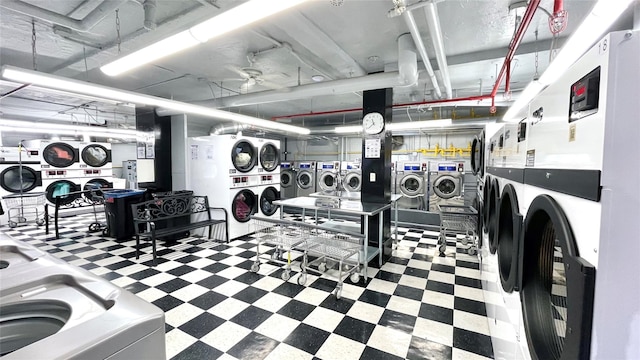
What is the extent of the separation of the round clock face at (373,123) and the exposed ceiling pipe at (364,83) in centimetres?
62

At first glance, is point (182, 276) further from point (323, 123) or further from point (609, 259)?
point (323, 123)

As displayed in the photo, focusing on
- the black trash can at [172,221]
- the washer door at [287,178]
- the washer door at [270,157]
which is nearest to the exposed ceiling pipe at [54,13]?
the black trash can at [172,221]

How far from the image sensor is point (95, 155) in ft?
26.0

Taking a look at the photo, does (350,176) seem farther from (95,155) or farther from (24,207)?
(24,207)

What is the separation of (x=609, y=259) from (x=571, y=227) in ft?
0.59

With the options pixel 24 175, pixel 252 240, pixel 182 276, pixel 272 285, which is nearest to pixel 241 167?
pixel 252 240

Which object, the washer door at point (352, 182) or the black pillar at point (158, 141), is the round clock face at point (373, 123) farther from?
the black pillar at point (158, 141)

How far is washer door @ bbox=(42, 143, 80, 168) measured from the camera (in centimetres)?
698

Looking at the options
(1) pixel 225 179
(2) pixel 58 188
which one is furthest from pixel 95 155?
(1) pixel 225 179

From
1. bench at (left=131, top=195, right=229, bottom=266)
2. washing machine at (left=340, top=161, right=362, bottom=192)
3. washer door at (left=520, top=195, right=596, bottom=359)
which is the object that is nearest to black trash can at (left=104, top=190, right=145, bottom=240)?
bench at (left=131, top=195, right=229, bottom=266)

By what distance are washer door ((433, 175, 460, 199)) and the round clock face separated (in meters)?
3.21

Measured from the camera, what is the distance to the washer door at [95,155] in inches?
302

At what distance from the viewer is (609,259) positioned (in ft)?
2.10

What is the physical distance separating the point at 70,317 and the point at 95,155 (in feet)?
31.5
